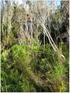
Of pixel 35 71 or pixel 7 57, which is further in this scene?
pixel 7 57

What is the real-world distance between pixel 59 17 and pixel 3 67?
202 cm

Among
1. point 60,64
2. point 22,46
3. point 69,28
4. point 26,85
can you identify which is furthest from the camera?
point 69,28

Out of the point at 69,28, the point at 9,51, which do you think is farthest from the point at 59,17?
the point at 9,51

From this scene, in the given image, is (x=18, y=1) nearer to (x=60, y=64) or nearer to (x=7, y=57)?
(x=7, y=57)

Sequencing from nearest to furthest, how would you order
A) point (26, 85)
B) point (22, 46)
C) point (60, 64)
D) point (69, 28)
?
point (26, 85), point (60, 64), point (22, 46), point (69, 28)

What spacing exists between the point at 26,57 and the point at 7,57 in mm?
445

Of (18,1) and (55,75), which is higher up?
(18,1)

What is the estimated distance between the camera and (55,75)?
5.30 m

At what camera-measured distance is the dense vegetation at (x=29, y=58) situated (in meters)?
5.23

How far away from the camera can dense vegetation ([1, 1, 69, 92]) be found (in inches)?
206

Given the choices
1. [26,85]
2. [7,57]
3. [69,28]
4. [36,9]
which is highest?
[36,9]

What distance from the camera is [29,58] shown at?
5738mm

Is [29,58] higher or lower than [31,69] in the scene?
higher

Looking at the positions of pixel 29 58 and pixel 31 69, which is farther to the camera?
pixel 29 58
